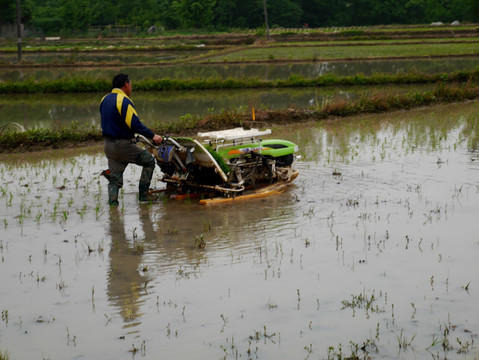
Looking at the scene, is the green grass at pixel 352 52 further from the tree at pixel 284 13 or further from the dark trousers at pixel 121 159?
the tree at pixel 284 13

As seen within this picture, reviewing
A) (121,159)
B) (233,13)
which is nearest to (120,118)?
(121,159)

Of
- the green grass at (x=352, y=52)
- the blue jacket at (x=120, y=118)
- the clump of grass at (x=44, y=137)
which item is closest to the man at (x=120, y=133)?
the blue jacket at (x=120, y=118)

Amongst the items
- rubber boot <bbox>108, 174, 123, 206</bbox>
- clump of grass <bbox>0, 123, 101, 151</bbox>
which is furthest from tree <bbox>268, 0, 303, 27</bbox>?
rubber boot <bbox>108, 174, 123, 206</bbox>

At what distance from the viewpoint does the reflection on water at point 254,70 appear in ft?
78.4

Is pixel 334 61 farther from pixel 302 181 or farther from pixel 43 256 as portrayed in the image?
pixel 43 256

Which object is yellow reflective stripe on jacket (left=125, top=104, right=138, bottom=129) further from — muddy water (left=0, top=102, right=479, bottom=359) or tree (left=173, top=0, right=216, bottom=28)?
tree (left=173, top=0, right=216, bottom=28)

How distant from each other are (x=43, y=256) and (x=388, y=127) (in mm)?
8611

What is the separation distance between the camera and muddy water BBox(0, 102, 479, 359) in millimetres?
4164

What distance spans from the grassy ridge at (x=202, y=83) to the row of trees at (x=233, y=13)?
38.4 metres

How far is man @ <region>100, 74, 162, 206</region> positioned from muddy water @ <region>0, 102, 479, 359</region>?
0.43 metres

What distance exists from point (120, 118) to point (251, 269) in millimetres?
2731

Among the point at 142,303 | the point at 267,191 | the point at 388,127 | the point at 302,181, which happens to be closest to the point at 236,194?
the point at 267,191

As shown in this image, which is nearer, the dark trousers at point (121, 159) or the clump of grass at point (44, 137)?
the dark trousers at point (121, 159)

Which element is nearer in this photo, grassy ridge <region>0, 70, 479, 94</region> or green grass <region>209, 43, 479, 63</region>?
grassy ridge <region>0, 70, 479, 94</region>
